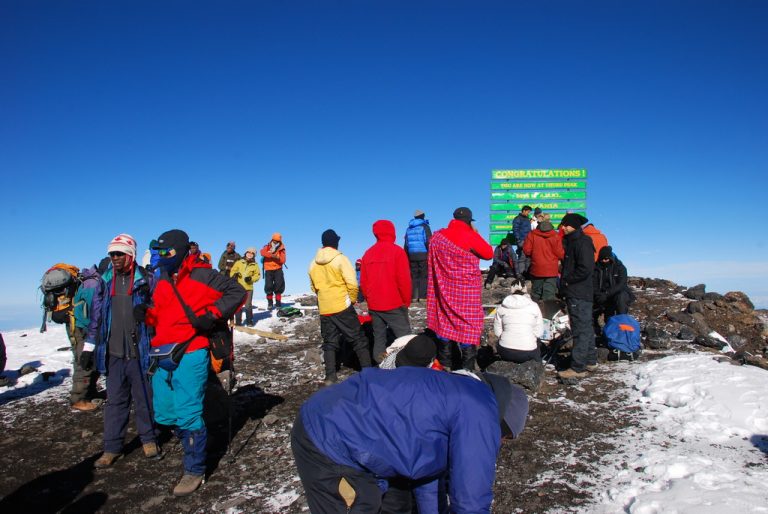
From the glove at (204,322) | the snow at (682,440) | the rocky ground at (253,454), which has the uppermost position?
the glove at (204,322)

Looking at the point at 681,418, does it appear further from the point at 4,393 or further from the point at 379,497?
the point at 4,393

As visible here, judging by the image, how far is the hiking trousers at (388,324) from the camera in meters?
6.85

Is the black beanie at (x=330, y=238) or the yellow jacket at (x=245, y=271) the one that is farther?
the yellow jacket at (x=245, y=271)

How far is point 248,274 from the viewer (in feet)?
39.9

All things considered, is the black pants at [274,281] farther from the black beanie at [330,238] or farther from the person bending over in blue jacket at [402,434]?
the person bending over in blue jacket at [402,434]

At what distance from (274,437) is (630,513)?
3.72 metres

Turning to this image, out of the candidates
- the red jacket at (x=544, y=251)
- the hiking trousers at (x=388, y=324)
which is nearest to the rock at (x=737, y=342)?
the red jacket at (x=544, y=251)

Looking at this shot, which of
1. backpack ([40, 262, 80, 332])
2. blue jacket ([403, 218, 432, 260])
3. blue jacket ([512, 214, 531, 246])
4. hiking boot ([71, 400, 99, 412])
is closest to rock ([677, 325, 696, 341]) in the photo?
blue jacket ([403, 218, 432, 260])

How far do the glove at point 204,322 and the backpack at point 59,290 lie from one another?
158 inches

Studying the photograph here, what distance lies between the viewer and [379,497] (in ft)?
8.10

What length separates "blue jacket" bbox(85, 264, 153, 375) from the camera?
193 inches

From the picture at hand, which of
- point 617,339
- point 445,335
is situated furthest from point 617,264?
point 445,335

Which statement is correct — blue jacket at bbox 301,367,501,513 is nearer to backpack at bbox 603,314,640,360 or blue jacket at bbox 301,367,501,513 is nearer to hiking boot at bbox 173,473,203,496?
hiking boot at bbox 173,473,203,496

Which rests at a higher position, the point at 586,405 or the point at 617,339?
the point at 617,339
